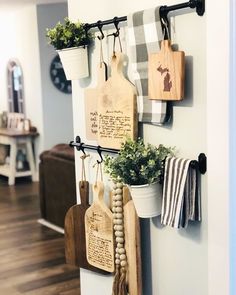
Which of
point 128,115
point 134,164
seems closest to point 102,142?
point 128,115

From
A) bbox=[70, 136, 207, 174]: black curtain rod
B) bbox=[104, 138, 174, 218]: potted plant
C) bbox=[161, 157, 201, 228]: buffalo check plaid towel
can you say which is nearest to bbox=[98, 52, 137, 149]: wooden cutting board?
bbox=[70, 136, 207, 174]: black curtain rod

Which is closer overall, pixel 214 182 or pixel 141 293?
pixel 214 182

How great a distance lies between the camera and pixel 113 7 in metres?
1.91

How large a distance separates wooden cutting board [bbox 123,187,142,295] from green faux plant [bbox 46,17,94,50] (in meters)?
0.62

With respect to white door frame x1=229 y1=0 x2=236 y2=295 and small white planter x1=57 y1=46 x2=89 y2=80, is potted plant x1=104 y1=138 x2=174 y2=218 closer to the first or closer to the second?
white door frame x1=229 y1=0 x2=236 y2=295

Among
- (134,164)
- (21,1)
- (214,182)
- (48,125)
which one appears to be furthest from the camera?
(48,125)

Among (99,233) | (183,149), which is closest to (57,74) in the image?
(99,233)

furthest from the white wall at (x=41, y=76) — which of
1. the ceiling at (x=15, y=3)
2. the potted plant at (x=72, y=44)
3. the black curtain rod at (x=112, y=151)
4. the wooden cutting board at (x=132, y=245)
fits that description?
the wooden cutting board at (x=132, y=245)

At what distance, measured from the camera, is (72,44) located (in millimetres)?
2008

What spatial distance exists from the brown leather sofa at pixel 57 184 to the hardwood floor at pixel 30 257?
17cm

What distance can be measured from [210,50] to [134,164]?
0.43 metres

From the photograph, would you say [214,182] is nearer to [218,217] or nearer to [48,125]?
[218,217]

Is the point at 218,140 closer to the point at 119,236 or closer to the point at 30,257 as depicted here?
the point at 119,236

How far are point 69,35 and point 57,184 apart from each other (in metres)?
2.73
